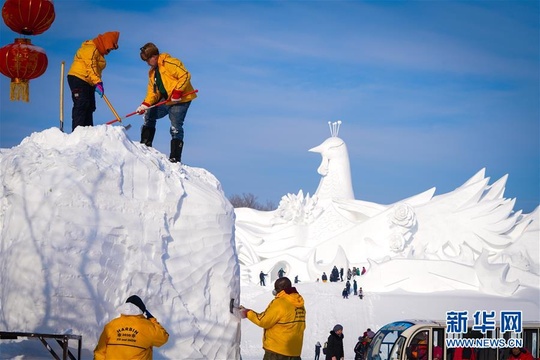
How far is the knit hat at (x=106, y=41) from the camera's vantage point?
1043cm

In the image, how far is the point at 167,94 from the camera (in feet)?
35.1

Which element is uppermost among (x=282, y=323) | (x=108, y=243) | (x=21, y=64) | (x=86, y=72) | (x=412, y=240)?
(x=412, y=240)

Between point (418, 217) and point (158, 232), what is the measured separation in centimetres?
4087

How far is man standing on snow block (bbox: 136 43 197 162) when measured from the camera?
10555 millimetres

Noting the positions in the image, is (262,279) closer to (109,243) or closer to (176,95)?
(176,95)

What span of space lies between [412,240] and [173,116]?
3917 centimetres

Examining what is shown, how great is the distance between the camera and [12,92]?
13273mm

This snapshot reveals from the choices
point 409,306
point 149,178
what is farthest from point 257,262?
point 149,178

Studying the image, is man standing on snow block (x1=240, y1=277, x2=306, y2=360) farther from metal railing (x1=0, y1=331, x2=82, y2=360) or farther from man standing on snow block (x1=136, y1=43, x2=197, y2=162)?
man standing on snow block (x1=136, y1=43, x2=197, y2=162)

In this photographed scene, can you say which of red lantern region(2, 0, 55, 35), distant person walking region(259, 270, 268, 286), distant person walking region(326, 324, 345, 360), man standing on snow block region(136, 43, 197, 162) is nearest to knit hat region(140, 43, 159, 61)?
man standing on snow block region(136, 43, 197, 162)

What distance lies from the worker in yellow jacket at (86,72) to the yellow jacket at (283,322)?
10.9ft

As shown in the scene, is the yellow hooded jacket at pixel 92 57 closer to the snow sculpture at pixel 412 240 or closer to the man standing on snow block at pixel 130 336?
the man standing on snow block at pixel 130 336

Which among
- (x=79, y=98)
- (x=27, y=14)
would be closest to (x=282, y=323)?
(x=79, y=98)

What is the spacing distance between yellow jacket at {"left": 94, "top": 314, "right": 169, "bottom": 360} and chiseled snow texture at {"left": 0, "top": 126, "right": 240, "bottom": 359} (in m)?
1.68
